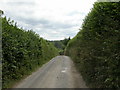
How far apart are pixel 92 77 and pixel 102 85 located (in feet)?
4.74

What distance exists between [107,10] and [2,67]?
5291 millimetres

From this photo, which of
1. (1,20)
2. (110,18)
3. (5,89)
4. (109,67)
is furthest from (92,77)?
(1,20)

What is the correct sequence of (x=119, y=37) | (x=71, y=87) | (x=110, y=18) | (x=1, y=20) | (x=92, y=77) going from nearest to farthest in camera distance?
(x=119, y=37) → (x=110, y=18) → (x=92, y=77) → (x=71, y=87) → (x=1, y=20)

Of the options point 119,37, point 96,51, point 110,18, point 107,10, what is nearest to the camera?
point 119,37

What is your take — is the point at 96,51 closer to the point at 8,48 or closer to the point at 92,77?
the point at 92,77

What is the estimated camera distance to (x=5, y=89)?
804 centimetres

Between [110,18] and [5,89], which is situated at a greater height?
[110,18]

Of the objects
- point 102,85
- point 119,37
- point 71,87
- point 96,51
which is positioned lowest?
point 71,87

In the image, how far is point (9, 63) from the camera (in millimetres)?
9148

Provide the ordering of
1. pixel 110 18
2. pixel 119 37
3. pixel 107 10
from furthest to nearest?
pixel 107 10 → pixel 110 18 → pixel 119 37

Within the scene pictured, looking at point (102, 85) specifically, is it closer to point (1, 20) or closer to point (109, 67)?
point (109, 67)

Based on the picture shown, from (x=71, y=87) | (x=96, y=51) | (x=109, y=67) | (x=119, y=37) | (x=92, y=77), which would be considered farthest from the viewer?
(x=71, y=87)

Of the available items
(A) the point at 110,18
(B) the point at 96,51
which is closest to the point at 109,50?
(A) the point at 110,18

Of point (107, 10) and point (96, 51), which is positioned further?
point (96, 51)
